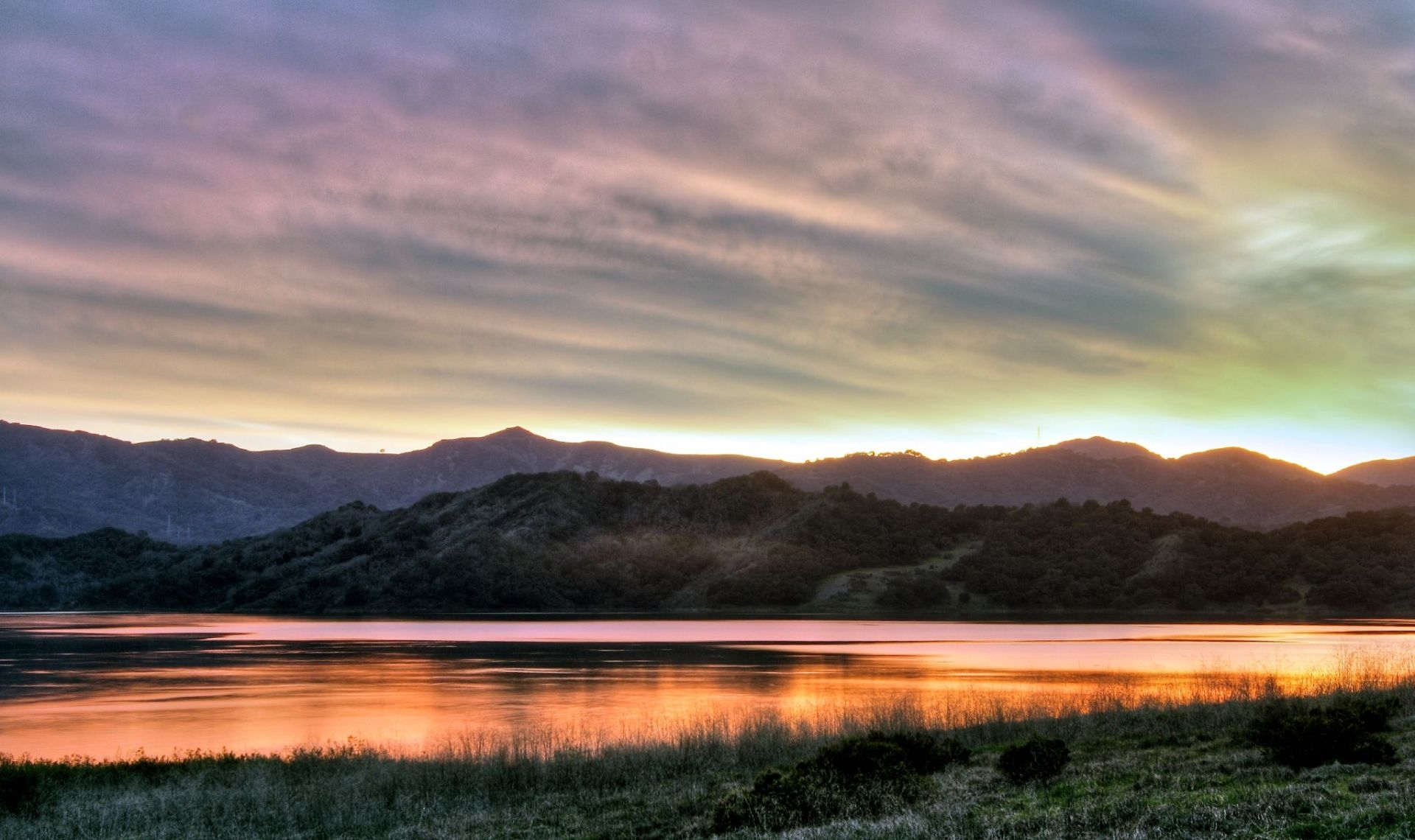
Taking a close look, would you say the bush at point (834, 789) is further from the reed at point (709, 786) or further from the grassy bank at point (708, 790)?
the reed at point (709, 786)

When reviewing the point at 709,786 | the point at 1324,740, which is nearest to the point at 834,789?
the point at 709,786

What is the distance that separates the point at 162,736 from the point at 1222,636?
10560 centimetres

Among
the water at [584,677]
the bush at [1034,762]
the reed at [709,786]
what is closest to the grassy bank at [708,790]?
the reed at [709,786]

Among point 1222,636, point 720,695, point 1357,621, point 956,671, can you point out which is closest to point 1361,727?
point 720,695

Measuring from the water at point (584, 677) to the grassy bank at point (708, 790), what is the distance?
5.93 m

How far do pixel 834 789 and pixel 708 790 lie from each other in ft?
16.8

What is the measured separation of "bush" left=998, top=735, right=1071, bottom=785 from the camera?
941 inches

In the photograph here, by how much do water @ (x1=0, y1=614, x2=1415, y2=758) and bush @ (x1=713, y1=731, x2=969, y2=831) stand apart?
13.7 metres

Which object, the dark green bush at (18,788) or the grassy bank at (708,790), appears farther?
the dark green bush at (18,788)

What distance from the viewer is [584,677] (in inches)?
3297

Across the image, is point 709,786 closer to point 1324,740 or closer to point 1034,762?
point 1034,762

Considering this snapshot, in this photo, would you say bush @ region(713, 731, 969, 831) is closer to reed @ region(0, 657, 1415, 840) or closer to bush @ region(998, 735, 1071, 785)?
reed @ region(0, 657, 1415, 840)

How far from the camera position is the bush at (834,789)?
69.0 ft

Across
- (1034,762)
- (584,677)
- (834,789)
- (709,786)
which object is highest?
(1034,762)
